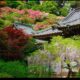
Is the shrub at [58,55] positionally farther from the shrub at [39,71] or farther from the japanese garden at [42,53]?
the shrub at [39,71]

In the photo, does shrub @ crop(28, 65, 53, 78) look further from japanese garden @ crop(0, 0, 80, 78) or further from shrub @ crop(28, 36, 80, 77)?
shrub @ crop(28, 36, 80, 77)

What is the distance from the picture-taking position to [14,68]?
11.4 m

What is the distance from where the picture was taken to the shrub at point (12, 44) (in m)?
12.1

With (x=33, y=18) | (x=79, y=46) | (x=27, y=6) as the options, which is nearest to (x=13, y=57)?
(x=79, y=46)

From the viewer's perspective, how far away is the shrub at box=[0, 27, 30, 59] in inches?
475

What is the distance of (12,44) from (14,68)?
35.9 inches

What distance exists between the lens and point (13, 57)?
39.9ft

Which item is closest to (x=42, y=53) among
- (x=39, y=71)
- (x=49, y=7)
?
(x=39, y=71)

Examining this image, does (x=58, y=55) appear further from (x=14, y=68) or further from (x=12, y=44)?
(x=12, y=44)

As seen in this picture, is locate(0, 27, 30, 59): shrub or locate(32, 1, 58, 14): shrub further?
locate(32, 1, 58, 14): shrub

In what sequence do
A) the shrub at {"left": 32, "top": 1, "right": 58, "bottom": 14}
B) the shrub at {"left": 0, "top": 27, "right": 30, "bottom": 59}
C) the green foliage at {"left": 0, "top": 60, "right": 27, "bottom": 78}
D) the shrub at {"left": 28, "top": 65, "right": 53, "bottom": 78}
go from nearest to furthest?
the green foliage at {"left": 0, "top": 60, "right": 27, "bottom": 78} < the shrub at {"left": 28, "top": 65, "right": 53, "bottom": 78} < the shrub at {"left": 0, "top": 27, "right": 30, "bottom": 59} < the shrub at {"left": 32, "top": 1, "right": 58, "bottom": 14}

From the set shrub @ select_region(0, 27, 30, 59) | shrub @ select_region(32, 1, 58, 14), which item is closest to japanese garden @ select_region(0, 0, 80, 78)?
shrub @ select_region(0, 27, 30, 59)

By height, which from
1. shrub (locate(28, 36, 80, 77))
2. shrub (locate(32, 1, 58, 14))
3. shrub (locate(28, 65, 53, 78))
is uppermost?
shrub (locate(32, 1, 58, 14))

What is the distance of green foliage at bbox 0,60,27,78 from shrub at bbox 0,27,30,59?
34cm
